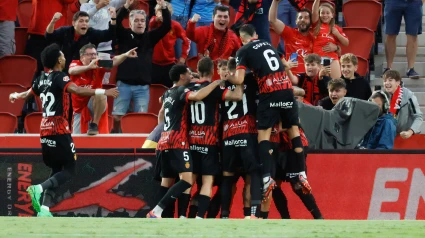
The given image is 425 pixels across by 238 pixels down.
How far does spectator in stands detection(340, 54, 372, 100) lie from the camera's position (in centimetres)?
1401

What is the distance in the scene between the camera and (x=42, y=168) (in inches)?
529

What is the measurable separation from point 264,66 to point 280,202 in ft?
5.64

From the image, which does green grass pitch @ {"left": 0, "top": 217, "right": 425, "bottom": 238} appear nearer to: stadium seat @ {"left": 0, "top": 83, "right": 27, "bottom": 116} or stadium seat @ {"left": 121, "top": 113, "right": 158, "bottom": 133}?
stadium seat @ {"left": 121, "top": 113, "right": 158, "bottom": 133}

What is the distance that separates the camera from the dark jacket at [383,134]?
1341 cm

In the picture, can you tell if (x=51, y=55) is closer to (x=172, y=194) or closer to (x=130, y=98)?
(x=172, y=194)

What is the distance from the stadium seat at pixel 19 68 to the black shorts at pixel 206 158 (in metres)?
4.61

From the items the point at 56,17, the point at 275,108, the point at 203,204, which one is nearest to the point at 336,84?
the point at 275,108

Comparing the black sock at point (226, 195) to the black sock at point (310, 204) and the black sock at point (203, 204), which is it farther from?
the black sock at point (310, 204)

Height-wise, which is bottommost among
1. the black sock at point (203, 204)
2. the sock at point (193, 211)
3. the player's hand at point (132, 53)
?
the sock at point (193, 211)

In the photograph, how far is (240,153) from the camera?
12336 mm

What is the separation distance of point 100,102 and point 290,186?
2.59 m

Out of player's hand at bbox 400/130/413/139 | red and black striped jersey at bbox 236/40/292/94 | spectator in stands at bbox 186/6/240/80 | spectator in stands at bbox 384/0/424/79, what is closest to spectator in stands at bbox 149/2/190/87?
spectator in stands at bbox 186/6/240/80

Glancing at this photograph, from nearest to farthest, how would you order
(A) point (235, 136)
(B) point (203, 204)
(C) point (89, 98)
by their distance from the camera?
(A) point (235, 136) < (B) point (203, 204) < (C) point (89, 98)

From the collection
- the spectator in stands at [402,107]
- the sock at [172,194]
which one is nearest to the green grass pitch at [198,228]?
the sock at [172,194]
